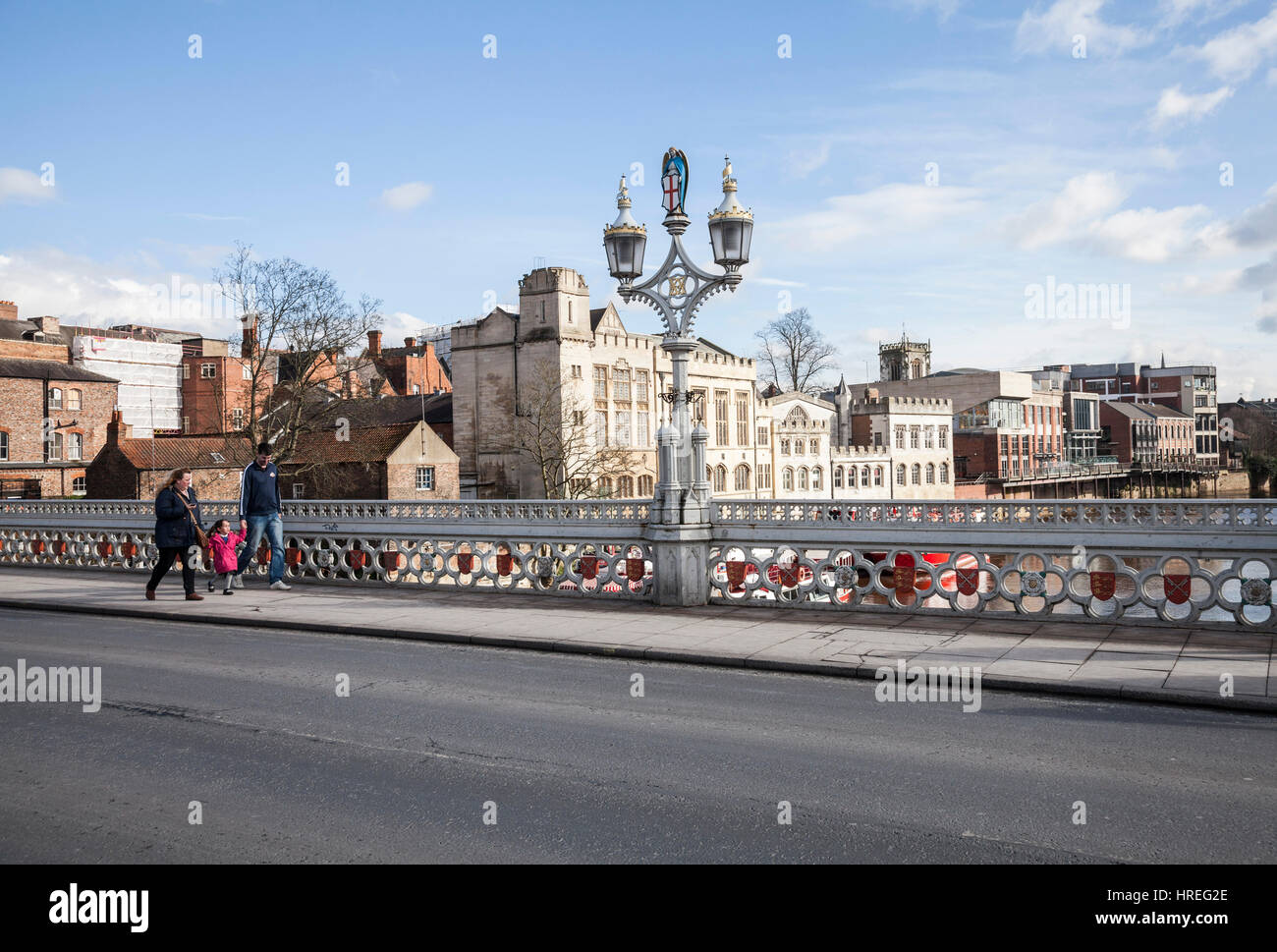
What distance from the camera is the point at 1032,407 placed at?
9138cm

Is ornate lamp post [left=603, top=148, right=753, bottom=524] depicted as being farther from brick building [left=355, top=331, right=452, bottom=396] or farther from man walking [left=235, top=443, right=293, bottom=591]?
brick building [left=355, top=331, right=452, bottom=396]

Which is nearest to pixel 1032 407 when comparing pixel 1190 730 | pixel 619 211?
pixel 619 211

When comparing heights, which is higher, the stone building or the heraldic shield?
the stone building

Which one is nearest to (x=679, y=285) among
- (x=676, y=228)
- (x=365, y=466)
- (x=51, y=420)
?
(x=676, y=228)

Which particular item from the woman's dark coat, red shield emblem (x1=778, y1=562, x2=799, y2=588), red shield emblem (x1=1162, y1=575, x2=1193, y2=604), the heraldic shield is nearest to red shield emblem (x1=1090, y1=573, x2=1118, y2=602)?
red shield emblem (x1=1162, y1=575, x2=1193, y2=604)

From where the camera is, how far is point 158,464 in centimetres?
4697

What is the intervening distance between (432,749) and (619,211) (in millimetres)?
9617

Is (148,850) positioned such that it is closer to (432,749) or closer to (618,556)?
(432,749)

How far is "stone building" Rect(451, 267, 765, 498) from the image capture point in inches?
2183

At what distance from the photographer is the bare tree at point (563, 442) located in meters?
49.8

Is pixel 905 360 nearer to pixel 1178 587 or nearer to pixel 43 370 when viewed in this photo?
pixel 43 370

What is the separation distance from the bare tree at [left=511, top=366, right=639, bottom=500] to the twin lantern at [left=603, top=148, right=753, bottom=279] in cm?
3243

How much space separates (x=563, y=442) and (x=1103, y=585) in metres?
41.1
